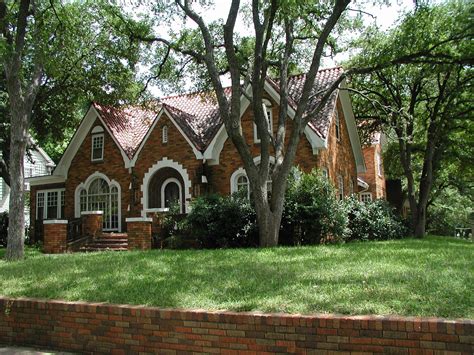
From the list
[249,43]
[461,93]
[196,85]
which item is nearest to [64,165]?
[196,85]

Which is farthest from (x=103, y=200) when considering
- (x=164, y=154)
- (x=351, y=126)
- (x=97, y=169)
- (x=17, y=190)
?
(x=351, y=126)

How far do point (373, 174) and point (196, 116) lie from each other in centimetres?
1422

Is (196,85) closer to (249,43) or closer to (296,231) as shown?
(249,43)

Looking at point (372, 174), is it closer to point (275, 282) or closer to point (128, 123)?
point (128, 123)

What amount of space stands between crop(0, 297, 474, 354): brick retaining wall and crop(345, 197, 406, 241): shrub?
12100 mm

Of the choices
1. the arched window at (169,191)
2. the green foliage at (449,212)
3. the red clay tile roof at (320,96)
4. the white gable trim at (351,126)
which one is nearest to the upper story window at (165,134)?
the arched window at (169,191)

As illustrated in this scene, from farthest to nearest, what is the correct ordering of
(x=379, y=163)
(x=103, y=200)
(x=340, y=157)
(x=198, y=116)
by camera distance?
(x=379, y=163), (x=198, y=116), (x=103, y=200), (x=340, y=157)

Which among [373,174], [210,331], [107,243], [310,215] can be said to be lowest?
[210,331]

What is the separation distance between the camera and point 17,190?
13.5 metres

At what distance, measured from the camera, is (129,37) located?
55.2ft

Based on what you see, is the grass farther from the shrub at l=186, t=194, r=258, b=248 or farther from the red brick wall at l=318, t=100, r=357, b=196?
the red brick wall at l=318, t=100, r=357, b=196

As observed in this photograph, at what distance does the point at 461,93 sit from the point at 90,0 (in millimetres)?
16841

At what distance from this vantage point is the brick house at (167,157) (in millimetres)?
19250

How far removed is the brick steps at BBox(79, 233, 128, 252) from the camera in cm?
1725
